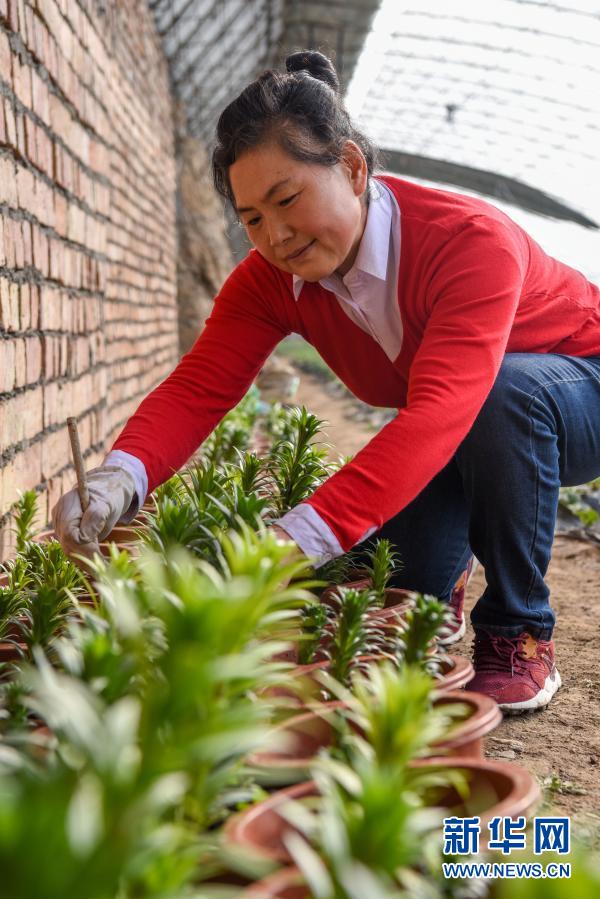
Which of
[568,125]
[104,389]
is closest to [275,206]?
[104,389]

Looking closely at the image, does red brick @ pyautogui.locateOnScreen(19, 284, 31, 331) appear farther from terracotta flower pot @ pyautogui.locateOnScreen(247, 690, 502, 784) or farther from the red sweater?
terracotta flower pot @ pyautogui.locateOnScreen(247, 690, 502, 784)

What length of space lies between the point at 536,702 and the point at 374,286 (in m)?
1.10

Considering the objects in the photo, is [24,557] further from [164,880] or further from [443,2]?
[443,2]

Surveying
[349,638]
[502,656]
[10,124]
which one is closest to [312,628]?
[349,638]

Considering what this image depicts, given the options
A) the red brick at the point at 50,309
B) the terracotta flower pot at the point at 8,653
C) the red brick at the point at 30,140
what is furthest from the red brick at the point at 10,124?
the terracotta flower pot at the point at 8,653

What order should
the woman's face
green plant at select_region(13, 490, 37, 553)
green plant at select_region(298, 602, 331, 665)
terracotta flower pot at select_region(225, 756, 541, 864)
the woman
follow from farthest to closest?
green plant at select_region(13, 490, 37, 553) < the woman's face < the woman < green plant at select_region(298, 602, 331, 665) < terracotta flower pot at select_region(225, 756, 541, 864)

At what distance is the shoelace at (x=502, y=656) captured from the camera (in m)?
2.34

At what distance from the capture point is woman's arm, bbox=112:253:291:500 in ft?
7.87

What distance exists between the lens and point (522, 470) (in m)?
2.33

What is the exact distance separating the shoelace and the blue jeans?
0.07 feet

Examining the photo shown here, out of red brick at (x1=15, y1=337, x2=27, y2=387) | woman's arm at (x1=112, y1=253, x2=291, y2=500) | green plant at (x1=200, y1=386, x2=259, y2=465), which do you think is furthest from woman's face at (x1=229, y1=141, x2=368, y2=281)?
green plant at (x1=200, y1=386, x2=259, y2=465)

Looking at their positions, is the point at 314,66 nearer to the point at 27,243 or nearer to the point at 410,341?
the point at 410,341

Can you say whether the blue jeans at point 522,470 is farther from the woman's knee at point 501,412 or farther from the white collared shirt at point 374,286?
the white collared shirt at point 374,286

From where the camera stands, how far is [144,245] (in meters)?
6.37
